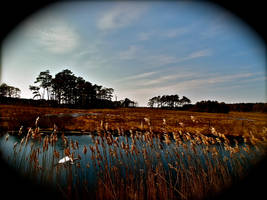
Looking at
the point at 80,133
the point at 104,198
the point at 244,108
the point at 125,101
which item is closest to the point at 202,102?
the point at 244,108

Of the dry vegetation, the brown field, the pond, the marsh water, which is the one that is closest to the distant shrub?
the brown field

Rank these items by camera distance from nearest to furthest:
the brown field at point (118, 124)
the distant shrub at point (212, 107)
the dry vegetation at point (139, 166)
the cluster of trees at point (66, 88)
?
1. the dry vegetation at point (139, 166)
2. the brown field at point (118, 124)
3. the cluster of trees at point (66, 88)
4. the distant shrub at point (212, 107)

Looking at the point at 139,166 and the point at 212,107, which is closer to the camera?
the point at 139,166

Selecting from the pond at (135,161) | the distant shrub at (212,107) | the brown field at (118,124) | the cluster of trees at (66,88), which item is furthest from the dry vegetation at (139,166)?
the distant shrub at (212,107)

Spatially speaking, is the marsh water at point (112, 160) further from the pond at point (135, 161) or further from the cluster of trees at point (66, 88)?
the cluster of trees at point (66, 88)

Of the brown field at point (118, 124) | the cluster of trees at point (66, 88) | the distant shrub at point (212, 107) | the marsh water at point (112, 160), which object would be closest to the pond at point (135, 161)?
the marsh water at point (112, 160)

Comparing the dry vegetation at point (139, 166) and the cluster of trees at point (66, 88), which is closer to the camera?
the dry vegetation at point (139, 166)

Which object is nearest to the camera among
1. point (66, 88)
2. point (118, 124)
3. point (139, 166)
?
point (139, 166)

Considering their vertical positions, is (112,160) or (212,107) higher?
(212,107)

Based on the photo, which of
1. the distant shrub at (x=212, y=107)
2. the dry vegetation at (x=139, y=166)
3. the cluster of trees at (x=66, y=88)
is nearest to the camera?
the dry vegetation at (x=139, y=166)

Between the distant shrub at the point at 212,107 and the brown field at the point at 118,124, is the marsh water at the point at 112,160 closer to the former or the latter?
the brown field at the point at 118,124

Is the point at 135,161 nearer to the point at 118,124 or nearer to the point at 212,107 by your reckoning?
the point at 118,124

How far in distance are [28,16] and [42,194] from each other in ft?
20.0

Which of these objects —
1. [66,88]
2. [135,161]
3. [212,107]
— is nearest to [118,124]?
[135,161]
